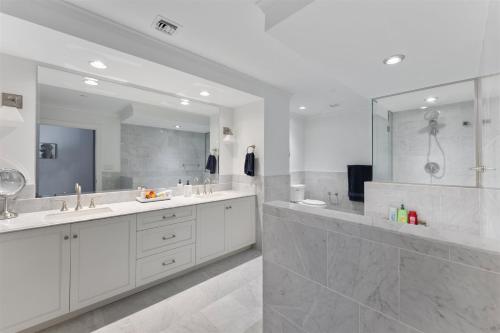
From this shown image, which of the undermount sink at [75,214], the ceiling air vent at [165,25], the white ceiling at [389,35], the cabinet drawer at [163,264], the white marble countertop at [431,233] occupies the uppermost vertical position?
the ceiling air vent at [165,25]

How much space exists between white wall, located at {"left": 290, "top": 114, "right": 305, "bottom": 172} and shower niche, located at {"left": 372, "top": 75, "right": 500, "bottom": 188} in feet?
5.86

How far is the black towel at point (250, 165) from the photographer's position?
3033mm

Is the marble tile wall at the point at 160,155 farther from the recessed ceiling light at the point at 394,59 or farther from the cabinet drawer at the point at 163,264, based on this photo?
the recessed ceiling light at the point at 394,59

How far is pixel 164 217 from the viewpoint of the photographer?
7.14 feet

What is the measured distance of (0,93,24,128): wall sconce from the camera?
1.68 metres

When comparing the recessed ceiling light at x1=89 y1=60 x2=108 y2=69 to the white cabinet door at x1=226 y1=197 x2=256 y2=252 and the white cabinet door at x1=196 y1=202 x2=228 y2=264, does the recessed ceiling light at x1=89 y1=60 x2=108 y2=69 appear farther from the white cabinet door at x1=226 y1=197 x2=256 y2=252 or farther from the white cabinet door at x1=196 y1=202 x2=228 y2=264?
the white cabinet door at x1=226 y1=197 x2=256 y2=252

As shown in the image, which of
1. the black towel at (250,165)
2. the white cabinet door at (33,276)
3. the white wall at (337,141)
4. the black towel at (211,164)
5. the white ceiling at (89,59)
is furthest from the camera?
the white wall at (337,141)

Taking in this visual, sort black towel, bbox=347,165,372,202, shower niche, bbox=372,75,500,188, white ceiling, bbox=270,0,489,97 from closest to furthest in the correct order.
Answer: white ceiling, bbox=270,0,489,97 < shower niche, bbox=372,75,500,188 < black towel, bbox=347,165,372,202

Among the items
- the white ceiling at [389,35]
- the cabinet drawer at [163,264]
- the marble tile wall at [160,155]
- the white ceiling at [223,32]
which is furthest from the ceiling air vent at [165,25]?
the cabinet drawer at [163,264]

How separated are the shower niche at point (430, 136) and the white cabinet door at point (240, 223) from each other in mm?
1922

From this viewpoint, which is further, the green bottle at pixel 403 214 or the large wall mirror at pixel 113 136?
the green bottle at pixel 403 214

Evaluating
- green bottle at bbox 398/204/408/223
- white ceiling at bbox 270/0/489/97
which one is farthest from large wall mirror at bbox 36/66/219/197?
green bottle at bbox 398/204/408/223

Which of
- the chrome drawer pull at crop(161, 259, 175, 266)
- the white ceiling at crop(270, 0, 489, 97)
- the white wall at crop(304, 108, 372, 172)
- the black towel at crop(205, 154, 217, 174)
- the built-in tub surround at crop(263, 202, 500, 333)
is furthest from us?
the white wall at crop(304, 108, 372, 172)

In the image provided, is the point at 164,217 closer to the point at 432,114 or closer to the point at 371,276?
the point at 371,276
